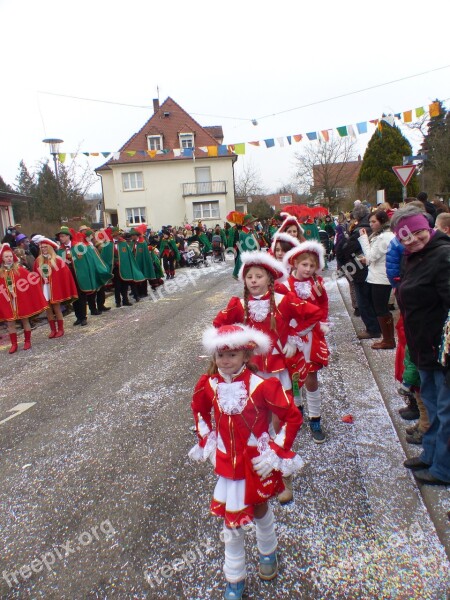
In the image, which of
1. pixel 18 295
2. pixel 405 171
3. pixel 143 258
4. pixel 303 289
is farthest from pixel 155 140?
pixel 303 289

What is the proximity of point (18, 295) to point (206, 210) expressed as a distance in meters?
32.3

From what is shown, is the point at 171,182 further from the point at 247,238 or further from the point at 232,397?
the point at 232,397

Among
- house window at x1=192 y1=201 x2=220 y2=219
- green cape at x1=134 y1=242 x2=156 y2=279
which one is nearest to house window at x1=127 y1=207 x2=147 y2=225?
house window at x1=192 y1=201 x2=220 y2=219

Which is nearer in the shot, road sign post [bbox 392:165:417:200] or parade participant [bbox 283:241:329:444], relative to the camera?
parade participant [bbox 283:241:329:444]

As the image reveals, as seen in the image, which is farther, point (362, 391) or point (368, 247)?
point (368, 247)

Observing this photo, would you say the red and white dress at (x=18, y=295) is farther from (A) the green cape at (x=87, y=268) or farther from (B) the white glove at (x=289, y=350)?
(B) the white glove at (x=289, y=350)

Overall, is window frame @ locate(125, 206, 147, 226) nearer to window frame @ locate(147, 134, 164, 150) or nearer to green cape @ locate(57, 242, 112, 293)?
window frame @ locate(147, 134, 164, 150)

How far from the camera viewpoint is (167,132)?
3866 centimetres

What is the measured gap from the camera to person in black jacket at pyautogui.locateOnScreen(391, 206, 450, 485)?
9.20ft

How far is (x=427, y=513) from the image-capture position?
278cm

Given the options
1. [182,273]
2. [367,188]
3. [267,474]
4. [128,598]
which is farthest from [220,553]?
[367,188]

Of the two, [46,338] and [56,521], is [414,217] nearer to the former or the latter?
[56,521]

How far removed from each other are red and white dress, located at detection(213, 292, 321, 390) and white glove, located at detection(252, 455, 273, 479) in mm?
947

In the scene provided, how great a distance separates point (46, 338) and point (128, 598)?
22.5 ft
